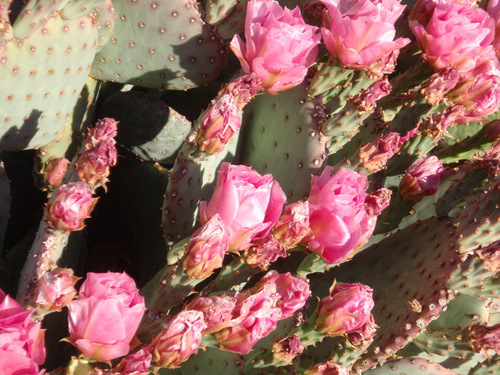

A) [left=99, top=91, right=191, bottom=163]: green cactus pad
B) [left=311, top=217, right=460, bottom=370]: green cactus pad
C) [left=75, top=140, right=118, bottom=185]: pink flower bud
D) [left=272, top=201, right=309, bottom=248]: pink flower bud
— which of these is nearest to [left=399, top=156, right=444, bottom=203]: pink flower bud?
[left=311, top=217, right=460, bottom=370]: green cactus pad

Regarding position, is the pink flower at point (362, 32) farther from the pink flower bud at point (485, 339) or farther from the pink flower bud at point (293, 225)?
the pink flower bud at point (485, 339)

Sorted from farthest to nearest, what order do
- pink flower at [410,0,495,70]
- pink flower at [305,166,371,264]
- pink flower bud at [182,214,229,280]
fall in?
pink flower at [410,0,495,70]
pink flower at [305,166,371,264]
pink flower bud at [182,214,229,280]

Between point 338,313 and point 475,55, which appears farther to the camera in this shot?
point 475,55

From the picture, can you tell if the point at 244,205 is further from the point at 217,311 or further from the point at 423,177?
the point at 423,177

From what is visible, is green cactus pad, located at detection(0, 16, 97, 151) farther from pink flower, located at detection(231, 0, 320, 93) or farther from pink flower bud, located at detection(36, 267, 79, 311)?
pink flower bud, located at detection(36, 267, 79, 311)

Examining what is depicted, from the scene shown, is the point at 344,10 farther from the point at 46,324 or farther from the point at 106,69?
the point at 46,324

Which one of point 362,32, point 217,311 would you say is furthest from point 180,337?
point 362,32

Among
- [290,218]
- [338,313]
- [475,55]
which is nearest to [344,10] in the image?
[475,55]
